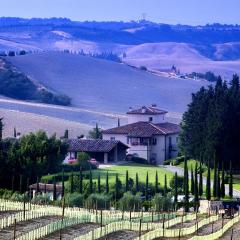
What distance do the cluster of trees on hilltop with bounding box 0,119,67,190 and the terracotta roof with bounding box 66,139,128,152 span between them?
34.6ft

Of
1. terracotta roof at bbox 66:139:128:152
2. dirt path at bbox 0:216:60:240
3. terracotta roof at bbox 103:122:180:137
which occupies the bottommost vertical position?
dirt path at bbox 0:216:60:240

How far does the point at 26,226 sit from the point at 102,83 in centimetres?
13849

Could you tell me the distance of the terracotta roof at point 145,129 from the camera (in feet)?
271

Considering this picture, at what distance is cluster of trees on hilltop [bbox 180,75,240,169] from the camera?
68250 mm

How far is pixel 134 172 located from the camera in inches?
2655

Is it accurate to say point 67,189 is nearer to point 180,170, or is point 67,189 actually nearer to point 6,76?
point 180,170

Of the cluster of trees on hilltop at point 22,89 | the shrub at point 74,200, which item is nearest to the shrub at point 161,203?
the shrub at point 74,200

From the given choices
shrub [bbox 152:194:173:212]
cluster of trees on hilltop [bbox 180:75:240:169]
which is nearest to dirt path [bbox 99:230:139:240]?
shrub [bbox 152:194:173:212]

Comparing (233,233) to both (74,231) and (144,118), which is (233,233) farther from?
(144,118)

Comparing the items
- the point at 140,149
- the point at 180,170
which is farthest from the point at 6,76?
the point at 180,170

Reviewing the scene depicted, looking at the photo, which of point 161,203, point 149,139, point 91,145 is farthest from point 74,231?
point 149,139

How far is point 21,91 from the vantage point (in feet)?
485

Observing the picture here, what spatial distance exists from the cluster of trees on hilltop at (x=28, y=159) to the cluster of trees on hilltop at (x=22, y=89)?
8136 cm

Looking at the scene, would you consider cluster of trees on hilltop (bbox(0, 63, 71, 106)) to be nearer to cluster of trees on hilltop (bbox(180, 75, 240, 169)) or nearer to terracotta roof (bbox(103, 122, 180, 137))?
terracotta roof (bbox(103, 122, 180, 137))
